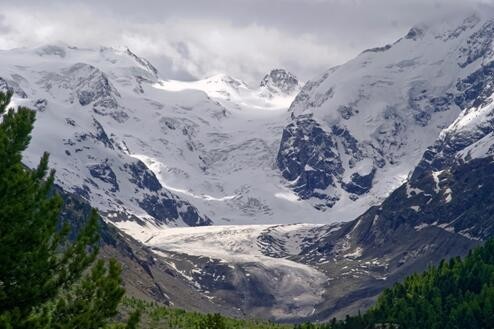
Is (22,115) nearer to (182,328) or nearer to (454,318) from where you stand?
(182,328)

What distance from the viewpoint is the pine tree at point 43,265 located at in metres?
43.9

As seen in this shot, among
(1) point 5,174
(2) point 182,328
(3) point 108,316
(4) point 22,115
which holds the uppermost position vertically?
(2) point 182,328

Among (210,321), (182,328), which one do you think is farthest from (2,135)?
(182,328)

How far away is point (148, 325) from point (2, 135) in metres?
124

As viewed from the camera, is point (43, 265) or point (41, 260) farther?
point (43, 265)

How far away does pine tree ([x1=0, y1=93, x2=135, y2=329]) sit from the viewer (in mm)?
43938

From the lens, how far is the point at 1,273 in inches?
1734

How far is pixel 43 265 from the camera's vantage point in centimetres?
4453

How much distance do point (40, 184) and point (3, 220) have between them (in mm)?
3736

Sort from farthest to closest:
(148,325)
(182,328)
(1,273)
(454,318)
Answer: (454,318)
(148,325)
(182,328)
(1,273)

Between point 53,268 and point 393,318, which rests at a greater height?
point 393,318

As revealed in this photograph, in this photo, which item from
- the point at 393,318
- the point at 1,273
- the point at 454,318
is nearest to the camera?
the point at 1,273

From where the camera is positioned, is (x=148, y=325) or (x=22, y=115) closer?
(x=22, y=115)

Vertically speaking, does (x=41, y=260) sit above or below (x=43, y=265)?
above
